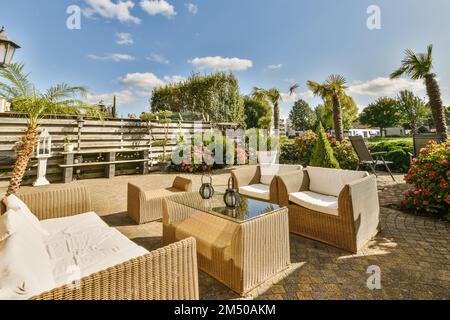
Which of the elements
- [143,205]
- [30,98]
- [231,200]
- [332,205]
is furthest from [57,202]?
[332,205]

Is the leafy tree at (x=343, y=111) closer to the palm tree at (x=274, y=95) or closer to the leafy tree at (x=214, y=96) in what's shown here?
the palm tree at (x=274, y=95)

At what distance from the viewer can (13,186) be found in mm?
A: 3227

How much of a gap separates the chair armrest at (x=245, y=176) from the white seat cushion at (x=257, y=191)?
114 millimetres

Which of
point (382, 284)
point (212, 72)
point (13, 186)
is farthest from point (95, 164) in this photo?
point (212, 72)

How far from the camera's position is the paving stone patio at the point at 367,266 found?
6.14 ft

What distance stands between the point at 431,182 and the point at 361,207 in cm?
211

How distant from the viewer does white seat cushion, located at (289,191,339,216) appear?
2721 millimetres

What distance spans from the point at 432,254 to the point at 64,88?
20.6 ft

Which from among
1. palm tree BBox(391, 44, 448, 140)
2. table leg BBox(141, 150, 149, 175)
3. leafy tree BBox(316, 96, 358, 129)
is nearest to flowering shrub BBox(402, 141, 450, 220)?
palm tree BBox(391, 44, 448, 140)

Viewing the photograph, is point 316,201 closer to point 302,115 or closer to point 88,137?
point 88,137

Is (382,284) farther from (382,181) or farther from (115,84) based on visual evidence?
(115,84)

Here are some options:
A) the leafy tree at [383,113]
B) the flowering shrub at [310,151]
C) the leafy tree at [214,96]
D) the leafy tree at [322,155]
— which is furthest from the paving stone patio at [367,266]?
the leafy tree at [383,113]

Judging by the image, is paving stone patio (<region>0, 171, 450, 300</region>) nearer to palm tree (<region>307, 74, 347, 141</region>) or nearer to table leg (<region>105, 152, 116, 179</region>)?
table leg (<region>105, 152, 116, 179</region>)

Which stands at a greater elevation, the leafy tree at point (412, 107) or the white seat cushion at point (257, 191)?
the leafy tree at point (412, 107)
